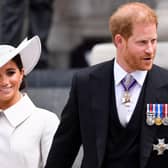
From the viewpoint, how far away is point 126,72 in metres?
5.77

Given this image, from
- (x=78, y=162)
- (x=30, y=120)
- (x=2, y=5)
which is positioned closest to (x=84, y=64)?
(x=2, y=5)

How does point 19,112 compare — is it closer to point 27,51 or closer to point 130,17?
point 27,51

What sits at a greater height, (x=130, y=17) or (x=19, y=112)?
(x=130, y=17)

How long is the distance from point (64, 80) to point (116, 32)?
345cm

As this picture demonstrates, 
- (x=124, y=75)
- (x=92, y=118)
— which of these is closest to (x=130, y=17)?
(x=124, y=75)

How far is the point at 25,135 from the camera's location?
6152 mm

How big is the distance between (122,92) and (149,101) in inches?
6.1

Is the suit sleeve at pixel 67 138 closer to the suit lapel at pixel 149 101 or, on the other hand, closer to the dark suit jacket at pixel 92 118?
the dark suit jacket at pixel 92 118

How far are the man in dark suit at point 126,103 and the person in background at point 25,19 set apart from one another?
→ 11.8 ft

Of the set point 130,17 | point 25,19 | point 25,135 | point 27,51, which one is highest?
point 130,17

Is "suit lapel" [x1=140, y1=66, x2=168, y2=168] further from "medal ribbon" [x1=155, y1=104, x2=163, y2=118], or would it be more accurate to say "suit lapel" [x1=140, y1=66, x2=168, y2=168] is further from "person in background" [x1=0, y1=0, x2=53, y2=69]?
"person in background" [x1=0, y1=0, x2=53, y2=69]

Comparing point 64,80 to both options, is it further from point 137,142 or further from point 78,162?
point 137,142

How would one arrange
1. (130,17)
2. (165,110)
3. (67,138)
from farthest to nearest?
1. (67,138)
2. (165,110)
3. (130,17)

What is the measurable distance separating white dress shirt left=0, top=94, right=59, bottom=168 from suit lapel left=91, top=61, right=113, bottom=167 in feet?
1.43
